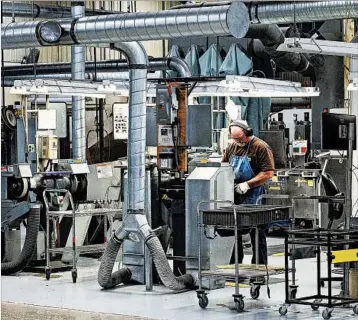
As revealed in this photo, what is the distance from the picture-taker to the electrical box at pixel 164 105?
934 cm

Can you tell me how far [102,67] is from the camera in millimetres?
17125

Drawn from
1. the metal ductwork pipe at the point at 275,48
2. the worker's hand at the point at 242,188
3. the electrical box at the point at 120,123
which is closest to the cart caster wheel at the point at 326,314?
the worker's hand at the point at 242,188

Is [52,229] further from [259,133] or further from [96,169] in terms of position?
Result: [259,133]

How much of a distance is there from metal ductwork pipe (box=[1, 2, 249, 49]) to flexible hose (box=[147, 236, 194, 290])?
2.01 m

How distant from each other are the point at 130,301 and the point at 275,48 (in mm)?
6416

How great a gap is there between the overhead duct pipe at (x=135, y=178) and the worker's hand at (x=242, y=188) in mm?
970

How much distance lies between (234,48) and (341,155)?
3.29 meters

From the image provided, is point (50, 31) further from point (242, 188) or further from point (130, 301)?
point (130, 301)

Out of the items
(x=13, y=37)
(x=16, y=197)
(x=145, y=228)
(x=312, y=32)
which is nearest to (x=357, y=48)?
(x=145, y=228)

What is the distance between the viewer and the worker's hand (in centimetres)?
945

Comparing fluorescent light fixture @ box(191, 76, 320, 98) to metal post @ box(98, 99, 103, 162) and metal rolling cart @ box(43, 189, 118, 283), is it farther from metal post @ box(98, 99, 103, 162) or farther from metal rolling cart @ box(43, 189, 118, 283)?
metal post @ box(98, 99, 103, 162)

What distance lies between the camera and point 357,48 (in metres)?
9.38

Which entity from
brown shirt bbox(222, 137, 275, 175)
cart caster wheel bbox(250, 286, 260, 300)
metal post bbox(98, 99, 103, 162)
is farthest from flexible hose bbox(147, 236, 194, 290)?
metal post bbox(98, 99, 103, 162)

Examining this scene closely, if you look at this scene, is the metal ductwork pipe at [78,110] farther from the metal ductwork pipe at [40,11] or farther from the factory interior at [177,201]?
the metal ductwork pipe at [40,11]
